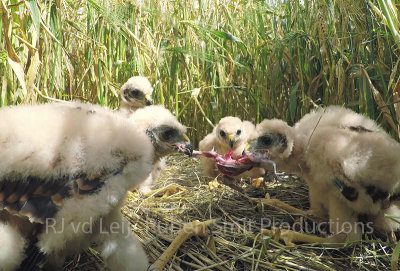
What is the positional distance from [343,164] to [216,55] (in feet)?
6.43

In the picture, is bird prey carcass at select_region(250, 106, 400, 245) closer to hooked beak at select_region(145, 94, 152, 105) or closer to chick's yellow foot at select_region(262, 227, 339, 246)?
chick's yellow foot at select_region(262, 227, 339, 246)

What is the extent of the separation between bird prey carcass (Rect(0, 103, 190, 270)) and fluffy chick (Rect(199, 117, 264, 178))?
141cm

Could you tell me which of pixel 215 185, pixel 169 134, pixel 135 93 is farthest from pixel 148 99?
pixel 169 134

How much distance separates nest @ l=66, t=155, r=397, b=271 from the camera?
5.74 feet

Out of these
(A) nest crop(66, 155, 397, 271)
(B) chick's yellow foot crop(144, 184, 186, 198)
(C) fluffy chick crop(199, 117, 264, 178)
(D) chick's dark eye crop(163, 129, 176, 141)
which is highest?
(D) chick's dark eye crop(163, 129, 176, 141)

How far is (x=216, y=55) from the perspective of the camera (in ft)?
11.2

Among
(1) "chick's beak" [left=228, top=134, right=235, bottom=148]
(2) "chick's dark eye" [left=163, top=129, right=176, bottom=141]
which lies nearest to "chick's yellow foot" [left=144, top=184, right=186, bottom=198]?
(1) "chick's beak" [left=228, top=134, right=235, bottom=148]

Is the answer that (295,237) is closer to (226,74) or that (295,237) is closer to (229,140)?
(229,140)

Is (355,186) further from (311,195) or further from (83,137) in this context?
(83,137)

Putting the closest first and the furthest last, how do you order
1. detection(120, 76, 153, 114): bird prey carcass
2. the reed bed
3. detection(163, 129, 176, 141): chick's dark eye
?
1. the reed bed
2. detection(163, 129, 176, 141): chick's dark eye
3. detection(120, 76, 153, 114): bird prey carcass

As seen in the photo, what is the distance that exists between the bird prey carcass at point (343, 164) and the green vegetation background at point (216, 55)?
0.29 metres

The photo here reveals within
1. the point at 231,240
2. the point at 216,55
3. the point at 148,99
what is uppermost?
the point at 216,55

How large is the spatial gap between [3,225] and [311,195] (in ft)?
5.63

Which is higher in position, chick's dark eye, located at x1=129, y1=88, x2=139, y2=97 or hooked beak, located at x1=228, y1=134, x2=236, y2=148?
chick's dark eye, located at x1=129, y1=88, x2=139, y2=97
